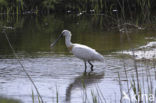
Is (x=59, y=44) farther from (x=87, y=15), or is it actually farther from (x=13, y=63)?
(x=87, y=15)

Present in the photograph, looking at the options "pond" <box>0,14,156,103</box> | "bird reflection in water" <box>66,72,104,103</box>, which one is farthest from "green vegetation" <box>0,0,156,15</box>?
"bird reflection in water" <box>66,72,104,103</box>

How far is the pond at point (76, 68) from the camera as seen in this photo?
21.8 ft

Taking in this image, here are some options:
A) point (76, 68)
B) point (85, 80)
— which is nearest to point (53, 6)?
point (76, 68)

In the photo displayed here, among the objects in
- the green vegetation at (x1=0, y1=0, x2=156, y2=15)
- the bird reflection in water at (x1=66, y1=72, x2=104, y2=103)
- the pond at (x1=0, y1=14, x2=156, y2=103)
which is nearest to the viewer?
the pond at (x1=0, y1=14, x2=156, y2=103)

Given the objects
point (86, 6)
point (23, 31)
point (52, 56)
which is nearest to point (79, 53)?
point (52, 56)

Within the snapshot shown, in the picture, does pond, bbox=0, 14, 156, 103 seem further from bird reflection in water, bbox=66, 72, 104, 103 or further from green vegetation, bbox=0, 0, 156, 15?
green vegetation, bbox=0, 0, 156, 15

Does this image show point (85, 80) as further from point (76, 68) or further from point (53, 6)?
point (53, 6)

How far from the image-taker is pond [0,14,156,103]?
21.8 ft

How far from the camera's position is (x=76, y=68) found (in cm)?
930

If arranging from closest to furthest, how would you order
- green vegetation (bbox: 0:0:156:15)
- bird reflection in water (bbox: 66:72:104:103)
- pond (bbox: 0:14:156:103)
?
pond (bbox: 0:14:156:103)
bird reflection in water (bbox: 66:72:104:103)
green vegetation (bbox: 0:0:156:15)

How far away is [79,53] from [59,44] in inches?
152

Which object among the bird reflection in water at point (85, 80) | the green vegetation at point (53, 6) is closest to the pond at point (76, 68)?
the bird reflection in water at point (85, 80)

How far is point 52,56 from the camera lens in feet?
34.6

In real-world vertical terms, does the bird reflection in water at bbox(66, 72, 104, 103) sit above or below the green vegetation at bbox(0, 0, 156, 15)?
above
